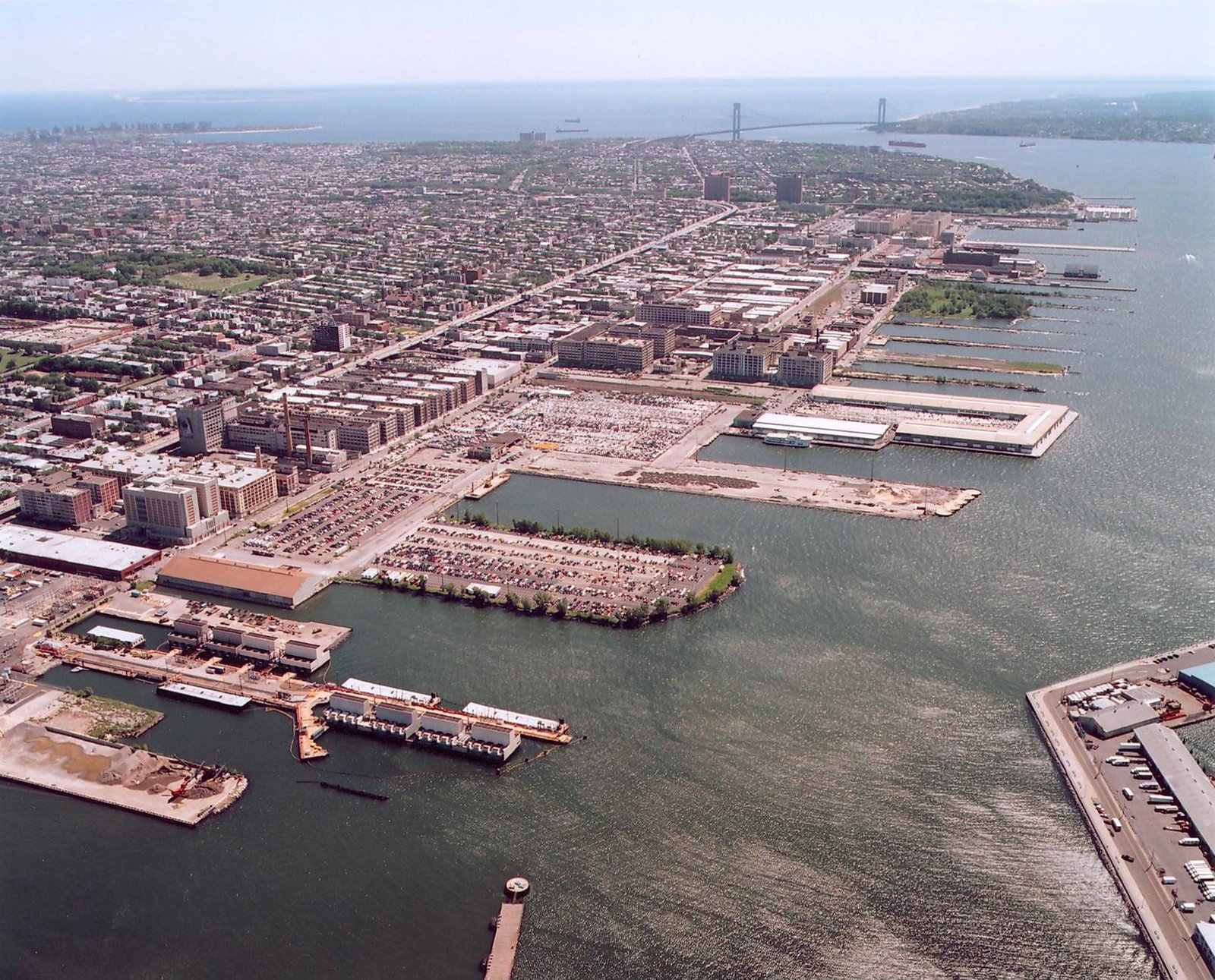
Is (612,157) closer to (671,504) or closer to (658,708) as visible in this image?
(671,504)

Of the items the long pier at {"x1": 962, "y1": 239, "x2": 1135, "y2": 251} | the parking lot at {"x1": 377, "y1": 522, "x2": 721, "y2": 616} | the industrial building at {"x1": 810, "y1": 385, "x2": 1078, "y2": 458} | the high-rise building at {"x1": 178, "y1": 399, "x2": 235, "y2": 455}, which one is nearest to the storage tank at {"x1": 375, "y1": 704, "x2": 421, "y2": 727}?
the parking lot at {"x1": 377, "y1": 522, "x2": 721, "y2": 616}

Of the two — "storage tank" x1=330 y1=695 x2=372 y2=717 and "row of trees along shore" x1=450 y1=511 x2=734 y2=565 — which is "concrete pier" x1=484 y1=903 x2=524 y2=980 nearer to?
"storage tank" x1=330 y1=695 x2=372 y2=717

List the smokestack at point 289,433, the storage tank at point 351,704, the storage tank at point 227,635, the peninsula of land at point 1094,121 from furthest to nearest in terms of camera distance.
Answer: the peninsula of land at point 1094,121
the smokestack at point 289,433
the storage tank at point 227,635
the storage tank at point 351,704

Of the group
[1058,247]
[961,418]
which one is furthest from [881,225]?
[961,418]

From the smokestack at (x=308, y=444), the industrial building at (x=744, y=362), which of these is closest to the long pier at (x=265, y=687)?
the smokestack at (x=308, y=444)

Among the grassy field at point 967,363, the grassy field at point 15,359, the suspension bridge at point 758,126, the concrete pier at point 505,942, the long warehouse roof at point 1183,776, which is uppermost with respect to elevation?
the suspension bridge at point 758,126

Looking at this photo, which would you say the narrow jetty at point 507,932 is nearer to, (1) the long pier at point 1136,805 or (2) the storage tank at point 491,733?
(2) the storage tank at point 491,733

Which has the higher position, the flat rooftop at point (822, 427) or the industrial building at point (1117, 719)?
the industrial building at point (1117, 719)

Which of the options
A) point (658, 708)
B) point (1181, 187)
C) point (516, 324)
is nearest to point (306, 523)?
point (658, 708)
